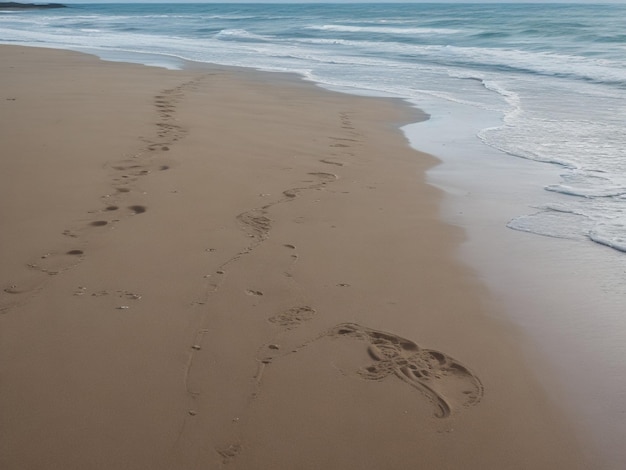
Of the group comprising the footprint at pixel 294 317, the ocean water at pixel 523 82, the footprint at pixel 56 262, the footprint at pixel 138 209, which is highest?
the footprint at pixel 294 317

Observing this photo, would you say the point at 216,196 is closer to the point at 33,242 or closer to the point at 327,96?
the point at 33,242

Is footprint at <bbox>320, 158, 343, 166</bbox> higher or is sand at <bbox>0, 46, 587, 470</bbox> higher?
sand at <bbox>0, 46, 587, 470</bbox>

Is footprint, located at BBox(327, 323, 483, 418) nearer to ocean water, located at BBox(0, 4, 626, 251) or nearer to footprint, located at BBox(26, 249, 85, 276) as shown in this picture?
footprint, located at BBox(26, 249, 85, 276)

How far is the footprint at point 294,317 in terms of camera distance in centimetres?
296

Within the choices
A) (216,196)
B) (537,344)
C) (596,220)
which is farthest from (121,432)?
(596,220)

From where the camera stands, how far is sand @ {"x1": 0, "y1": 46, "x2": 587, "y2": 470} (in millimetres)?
2203

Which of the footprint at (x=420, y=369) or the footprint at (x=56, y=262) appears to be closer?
the footprint at (x=420, y=369)

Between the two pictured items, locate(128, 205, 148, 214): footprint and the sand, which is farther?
locate(128, 205, 148, 214): footprint

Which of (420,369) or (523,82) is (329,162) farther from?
(523,82)

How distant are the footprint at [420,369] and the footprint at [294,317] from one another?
0.16 metres

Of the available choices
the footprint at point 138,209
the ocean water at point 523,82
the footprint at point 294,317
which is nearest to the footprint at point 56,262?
the footprint at point 138,209

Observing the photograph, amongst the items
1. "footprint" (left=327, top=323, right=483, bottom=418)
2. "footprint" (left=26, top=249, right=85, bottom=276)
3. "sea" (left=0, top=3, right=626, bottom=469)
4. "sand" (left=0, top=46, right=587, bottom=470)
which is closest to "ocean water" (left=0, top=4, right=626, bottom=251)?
"sea" (left=0, top=3, right=626, bottom=469)

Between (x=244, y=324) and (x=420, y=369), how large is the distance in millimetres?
820

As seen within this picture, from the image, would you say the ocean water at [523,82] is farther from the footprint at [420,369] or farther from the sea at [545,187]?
the footprint at [420,369]
